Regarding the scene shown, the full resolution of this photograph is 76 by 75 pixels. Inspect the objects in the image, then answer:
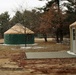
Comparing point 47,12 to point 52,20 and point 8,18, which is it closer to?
point 52,20

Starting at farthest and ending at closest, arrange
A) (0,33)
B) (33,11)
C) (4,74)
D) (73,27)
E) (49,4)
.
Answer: (0,33), (33,11), (49,4), (73,27), (4,74)

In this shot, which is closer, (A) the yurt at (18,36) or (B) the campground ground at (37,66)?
(B) the campground ground at (37,66)

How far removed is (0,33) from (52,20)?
112ft

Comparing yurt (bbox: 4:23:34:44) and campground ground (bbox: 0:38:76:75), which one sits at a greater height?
yurt (bbox: 4:23:34:44)

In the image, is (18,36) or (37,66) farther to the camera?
(18,36)

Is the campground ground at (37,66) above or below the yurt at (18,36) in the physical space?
below

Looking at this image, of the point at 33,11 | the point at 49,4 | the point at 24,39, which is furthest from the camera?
the point at 33,11

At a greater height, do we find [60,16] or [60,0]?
[60,0]

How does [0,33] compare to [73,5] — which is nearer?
[73,5]

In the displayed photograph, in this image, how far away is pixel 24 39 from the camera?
3716 centimetres

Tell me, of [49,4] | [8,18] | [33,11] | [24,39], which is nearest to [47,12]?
[49,4]

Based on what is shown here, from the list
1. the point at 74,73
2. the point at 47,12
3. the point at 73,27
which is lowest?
the point at 74,73

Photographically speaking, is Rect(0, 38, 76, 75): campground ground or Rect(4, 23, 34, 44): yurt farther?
Rect(4, 23, 34, 44): yurt

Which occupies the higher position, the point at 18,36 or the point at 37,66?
the point at 18,36
